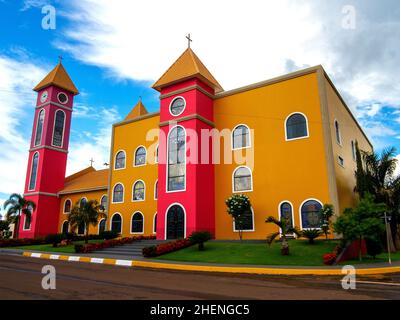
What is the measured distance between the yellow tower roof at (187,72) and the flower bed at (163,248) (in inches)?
434

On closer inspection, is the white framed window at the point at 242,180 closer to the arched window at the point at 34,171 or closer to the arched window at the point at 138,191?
the arched window at the point at 138,191

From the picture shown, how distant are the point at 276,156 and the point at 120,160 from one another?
46.8ft

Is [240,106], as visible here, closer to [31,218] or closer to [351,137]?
[351,137]

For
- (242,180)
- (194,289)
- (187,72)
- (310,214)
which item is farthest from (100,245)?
(194,289)

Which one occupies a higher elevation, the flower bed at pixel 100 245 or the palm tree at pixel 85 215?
the palm tree at pixel 85 215

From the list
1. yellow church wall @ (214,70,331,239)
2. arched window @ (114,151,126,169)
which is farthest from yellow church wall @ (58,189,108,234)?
yellow church wall @ (214,70,331,239)

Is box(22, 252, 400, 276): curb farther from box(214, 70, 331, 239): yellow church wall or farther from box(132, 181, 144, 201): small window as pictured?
box(132, 181, 144, 201): small window

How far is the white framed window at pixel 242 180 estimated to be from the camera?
65.6ft

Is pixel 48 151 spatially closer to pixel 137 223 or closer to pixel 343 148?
pixel 137 223

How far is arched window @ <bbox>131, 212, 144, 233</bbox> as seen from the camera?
24516mm

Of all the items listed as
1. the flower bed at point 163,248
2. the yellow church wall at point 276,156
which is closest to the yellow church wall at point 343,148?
the yellow church wall at point 276,156

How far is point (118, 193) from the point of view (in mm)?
26875

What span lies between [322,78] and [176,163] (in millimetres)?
10368
